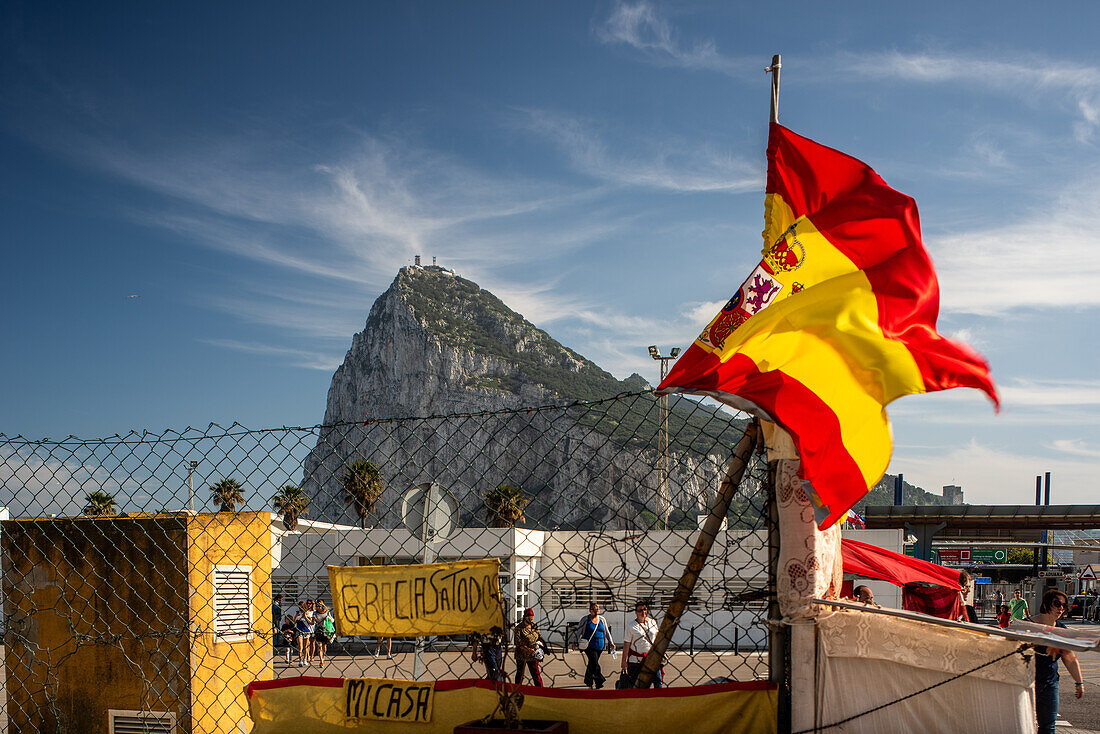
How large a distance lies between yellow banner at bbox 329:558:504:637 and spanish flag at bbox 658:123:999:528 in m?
1.25

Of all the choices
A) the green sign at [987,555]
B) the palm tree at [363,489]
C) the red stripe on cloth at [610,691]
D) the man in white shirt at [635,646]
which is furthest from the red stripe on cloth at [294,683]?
the green sign at [987,555]

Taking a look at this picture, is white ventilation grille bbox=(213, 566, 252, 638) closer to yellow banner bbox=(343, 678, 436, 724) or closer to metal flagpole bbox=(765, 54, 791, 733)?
yellow banner bbox=(343, 678, 436, 724)

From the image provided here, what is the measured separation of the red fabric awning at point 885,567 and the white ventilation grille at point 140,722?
5.31 m

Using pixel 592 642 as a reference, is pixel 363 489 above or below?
above

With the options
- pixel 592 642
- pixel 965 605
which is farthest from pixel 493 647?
pixel 592 642

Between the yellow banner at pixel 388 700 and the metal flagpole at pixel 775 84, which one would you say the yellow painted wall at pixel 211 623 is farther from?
the metal flagpole at pixel 775 84

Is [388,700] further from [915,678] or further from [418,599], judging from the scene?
[915,678]

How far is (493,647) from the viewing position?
12.6ft

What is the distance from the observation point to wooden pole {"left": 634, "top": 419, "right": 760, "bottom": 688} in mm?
3523

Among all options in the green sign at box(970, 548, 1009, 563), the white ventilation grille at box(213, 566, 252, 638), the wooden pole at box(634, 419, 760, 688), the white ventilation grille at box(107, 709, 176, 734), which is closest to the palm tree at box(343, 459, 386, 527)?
the white ventilation grille at box(213, 566, 252, 638)

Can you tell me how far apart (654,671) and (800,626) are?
730mm

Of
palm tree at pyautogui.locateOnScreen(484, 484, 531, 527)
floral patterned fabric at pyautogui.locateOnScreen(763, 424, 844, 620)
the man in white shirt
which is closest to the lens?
palm tree at pyautogui.locateOnScreen(484, 484, 531, 527)

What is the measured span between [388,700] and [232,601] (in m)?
1.63

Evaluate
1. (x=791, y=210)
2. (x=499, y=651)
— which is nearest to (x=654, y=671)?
(x=499, y=651)
